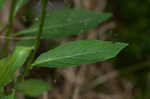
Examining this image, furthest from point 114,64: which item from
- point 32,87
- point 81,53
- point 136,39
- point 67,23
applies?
point 81,53

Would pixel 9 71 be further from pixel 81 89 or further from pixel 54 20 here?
pixel 81 89

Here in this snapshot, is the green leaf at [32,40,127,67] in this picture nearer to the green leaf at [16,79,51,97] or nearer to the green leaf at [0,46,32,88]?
the green leaf at [0,46,32,88]

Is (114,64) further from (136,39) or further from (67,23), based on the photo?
(67,23)

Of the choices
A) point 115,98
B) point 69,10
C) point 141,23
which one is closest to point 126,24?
point 141,23

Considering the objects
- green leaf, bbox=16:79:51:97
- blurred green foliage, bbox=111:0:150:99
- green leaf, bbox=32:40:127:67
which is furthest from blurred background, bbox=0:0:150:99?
green leaf, bbox=32:40:127:67

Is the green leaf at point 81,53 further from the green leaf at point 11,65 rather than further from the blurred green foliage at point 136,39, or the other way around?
the blurred green foliage at point 136,39
